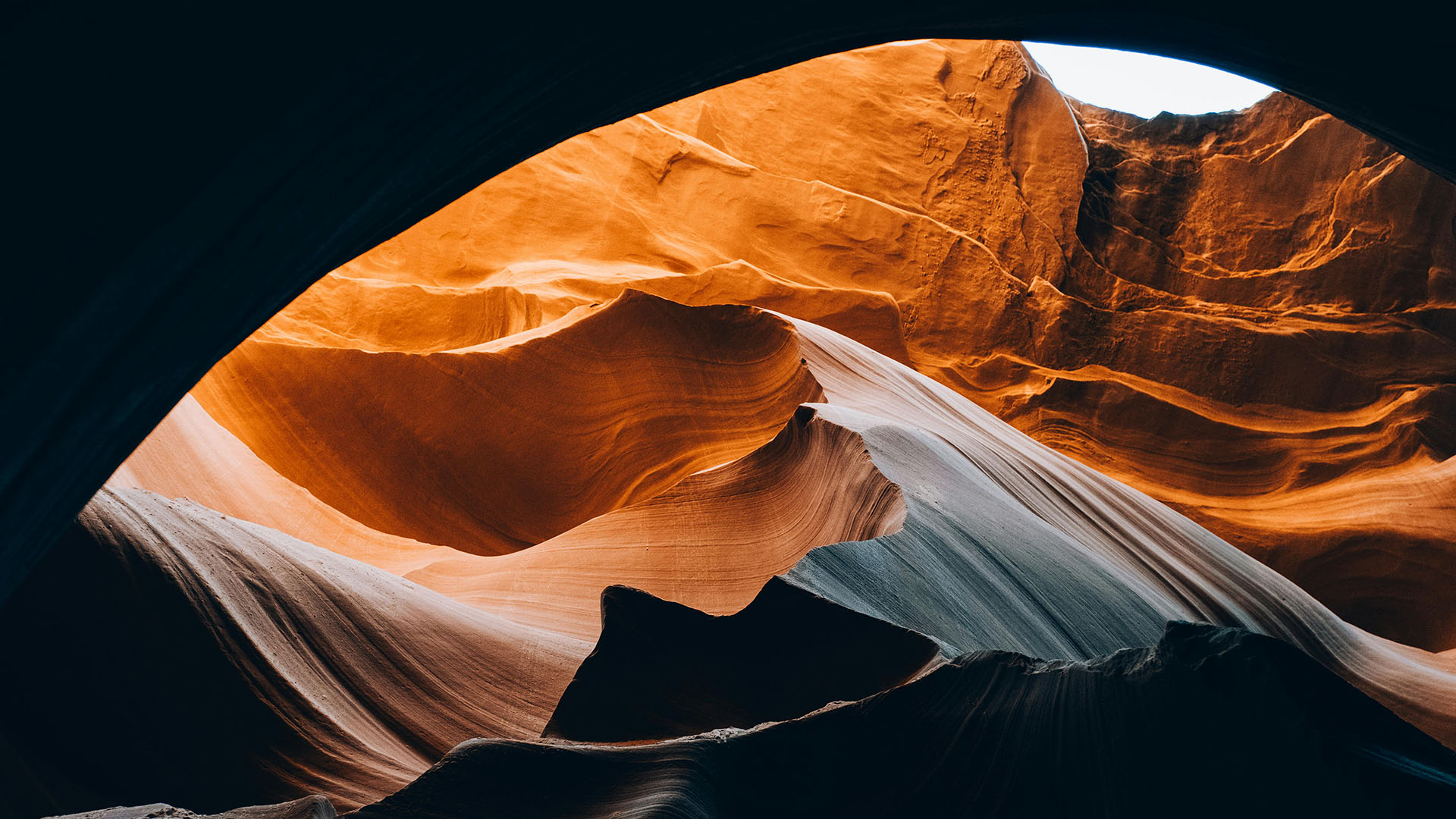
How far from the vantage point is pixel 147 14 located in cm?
71

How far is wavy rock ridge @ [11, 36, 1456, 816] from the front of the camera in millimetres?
1695

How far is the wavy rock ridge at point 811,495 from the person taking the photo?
170 cm

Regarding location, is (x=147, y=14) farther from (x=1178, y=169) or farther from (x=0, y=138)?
(x=1178, y=169)

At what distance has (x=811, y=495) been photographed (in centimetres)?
358

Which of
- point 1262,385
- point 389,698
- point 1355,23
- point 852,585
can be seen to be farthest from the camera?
point 1262,385

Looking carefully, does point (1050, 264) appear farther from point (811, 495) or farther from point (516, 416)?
point (811, 495)

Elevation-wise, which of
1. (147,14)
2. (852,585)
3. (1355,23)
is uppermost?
(1355,23)

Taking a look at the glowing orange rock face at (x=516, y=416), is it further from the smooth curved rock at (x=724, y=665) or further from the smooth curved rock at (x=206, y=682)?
the smooth curved rock at (x=724, y=665)

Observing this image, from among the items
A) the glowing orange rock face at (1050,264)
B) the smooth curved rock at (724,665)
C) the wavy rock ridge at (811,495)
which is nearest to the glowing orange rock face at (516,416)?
the wavy rock ridge at (811,495)

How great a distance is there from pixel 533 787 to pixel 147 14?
4.61 ft

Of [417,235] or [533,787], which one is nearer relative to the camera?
[533,787]

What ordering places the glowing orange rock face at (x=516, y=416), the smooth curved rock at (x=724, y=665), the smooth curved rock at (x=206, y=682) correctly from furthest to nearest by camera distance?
the glowing orange rock face at (x=516, y=416) < the smooth curved rock at (x=206, y=682) < the smooth curved rock at (x=724, y=665)

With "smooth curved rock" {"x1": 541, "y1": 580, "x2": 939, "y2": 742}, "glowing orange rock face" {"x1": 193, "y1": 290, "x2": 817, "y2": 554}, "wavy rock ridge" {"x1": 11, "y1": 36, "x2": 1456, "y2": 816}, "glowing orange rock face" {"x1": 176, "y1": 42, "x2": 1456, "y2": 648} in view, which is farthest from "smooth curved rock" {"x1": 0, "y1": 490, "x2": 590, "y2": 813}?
"glowing orange rock face" {"x1": 176, "y1": 42, "x2": 1456, "y2": 648}

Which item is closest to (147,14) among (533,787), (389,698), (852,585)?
(533,787)
